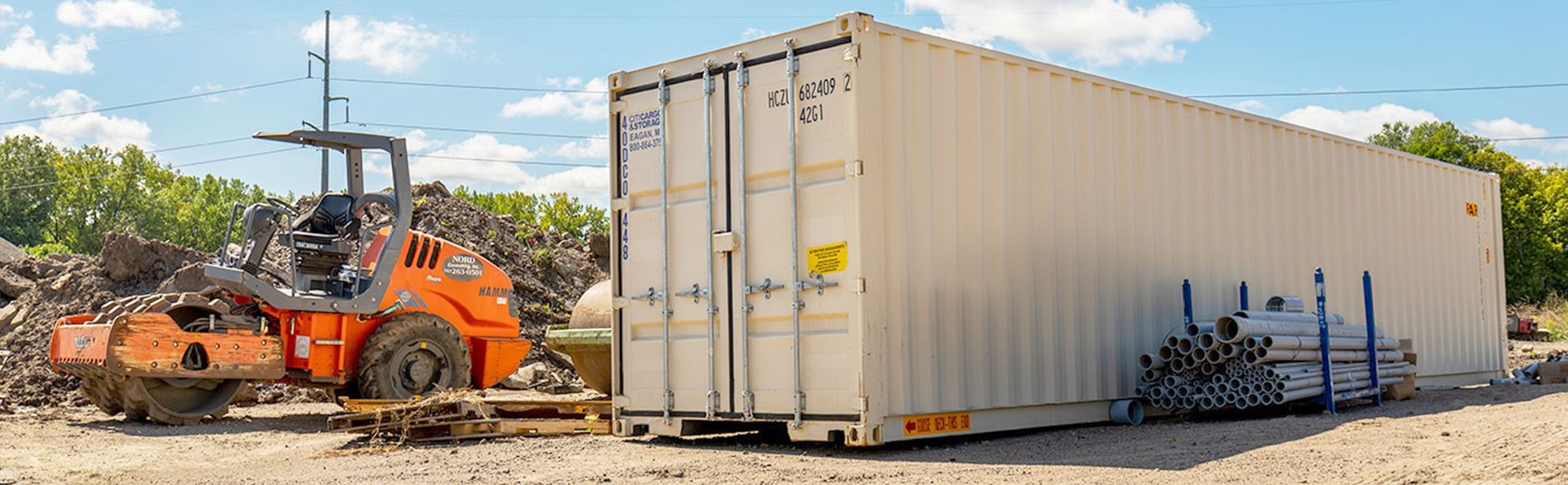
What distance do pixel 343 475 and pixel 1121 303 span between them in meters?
5.98

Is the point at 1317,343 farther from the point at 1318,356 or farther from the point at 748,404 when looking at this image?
the point at 748,404

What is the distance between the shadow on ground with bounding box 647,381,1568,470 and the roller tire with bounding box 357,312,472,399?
4058 millimetres

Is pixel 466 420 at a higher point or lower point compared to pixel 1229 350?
lower

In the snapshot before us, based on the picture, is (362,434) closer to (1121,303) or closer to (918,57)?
(918,57)

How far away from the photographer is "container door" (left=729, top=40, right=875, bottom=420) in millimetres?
8242

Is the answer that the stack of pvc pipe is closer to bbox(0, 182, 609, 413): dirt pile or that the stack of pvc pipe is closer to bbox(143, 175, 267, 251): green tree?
bbox(0, 182, 609, 413): dirt pile

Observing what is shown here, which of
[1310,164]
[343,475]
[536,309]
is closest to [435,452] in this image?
[343,475]

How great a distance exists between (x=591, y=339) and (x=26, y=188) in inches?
2471

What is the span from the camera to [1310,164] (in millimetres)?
13000

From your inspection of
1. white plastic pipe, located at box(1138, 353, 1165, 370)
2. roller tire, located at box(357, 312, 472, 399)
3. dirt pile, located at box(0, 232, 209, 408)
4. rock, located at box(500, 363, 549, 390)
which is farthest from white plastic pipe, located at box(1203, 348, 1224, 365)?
dirt pile, located at box(0, 232, 209, 408)

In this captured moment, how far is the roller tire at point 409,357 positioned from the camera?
12555 mm

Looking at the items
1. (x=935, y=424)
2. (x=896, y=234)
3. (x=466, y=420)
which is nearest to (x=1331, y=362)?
(x=935, y=424)

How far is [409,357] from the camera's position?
12.9 meters

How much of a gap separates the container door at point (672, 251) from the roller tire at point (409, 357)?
379 centimetres
